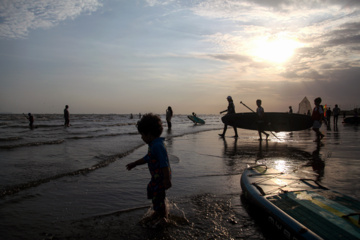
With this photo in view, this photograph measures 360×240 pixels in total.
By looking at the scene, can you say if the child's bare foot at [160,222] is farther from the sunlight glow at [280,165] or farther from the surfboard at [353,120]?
the surfboard at [353,120]

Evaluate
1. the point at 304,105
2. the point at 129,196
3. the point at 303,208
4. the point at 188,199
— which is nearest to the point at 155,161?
the point at 188,199

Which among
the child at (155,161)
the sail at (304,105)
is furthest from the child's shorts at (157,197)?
the sail at (304,105)

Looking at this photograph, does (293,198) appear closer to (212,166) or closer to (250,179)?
(250,179)

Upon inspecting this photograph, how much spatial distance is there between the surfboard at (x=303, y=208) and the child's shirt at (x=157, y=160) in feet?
→ 4.34

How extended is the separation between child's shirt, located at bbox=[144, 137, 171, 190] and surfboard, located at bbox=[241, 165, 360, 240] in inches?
52.0

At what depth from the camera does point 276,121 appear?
547 inches

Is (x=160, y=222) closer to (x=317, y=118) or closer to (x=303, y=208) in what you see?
(x=303, y=208)

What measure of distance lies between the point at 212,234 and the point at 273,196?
0.99m

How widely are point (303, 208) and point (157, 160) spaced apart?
179 centimetres

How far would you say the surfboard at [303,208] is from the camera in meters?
2.38

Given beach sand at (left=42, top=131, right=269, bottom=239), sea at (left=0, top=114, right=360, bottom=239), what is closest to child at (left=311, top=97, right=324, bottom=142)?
sea at (left=0, top=114, right=360, bottom=239)

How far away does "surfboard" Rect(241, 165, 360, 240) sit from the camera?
238 centimetres

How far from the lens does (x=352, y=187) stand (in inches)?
176

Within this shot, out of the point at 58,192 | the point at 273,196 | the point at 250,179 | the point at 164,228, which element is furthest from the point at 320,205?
the point at 58,192
